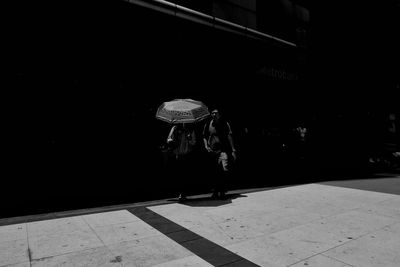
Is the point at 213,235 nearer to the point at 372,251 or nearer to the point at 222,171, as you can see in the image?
the point at 372,251

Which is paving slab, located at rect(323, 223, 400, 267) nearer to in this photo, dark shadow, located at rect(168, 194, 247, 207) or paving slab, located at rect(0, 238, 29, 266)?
dark shadow, located at rect(168, 194, 247, 207)

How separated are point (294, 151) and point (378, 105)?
1001 cm

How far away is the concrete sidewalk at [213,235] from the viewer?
10.8ft

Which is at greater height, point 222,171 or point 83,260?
point 222,171

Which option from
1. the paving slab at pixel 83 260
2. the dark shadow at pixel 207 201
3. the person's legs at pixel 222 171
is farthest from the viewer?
the person's legs at pixel 222 171

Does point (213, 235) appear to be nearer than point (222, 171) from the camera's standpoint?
Yes

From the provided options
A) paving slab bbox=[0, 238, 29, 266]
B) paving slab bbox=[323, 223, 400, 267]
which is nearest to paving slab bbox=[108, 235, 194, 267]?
paving slab bbox=[0, 238, 29, 266]

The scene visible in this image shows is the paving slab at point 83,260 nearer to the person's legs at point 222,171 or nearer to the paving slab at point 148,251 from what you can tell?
the paving slab at point 148,251

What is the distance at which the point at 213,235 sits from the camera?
13.5ft

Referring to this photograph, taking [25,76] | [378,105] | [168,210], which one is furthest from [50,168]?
[378,105]

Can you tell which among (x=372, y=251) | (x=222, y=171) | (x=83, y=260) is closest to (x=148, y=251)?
(x=83, y=260)

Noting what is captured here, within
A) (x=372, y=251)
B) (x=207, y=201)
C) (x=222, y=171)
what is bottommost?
(x=372, y=251)

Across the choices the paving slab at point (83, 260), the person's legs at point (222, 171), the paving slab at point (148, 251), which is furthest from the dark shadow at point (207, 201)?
the paving slab at point (83, 260)

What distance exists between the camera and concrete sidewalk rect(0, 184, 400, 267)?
3303mm
